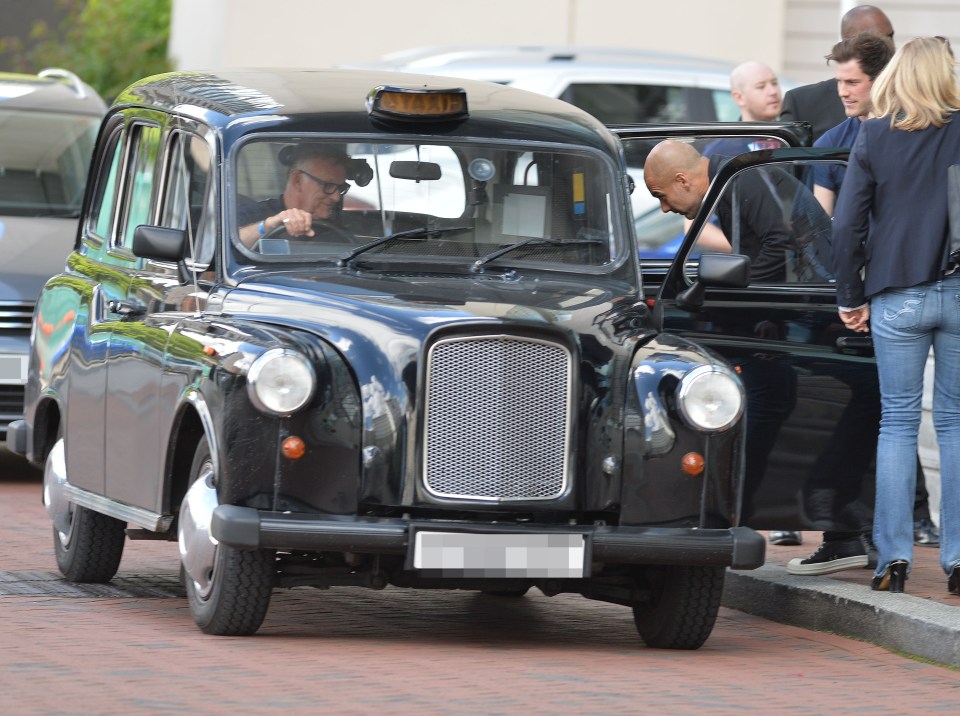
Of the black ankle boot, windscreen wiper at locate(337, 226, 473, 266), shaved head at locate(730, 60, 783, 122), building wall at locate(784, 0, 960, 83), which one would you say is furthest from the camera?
building wall at locate(784, 0, 960, 83)

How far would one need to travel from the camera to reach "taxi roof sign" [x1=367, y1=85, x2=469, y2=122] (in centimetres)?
783

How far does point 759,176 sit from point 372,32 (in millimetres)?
14256

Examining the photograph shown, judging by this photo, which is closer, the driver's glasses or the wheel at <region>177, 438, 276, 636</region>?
the wheel at <region>177, 438, 276, 636</region>

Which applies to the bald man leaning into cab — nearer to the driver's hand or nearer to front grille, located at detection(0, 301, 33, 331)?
the driver's hand

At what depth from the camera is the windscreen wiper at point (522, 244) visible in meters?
7.64

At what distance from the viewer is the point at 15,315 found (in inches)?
484

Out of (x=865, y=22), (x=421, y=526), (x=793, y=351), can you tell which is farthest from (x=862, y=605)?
(x=865, y=22)

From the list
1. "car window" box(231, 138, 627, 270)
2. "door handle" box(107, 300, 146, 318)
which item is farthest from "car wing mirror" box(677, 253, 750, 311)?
"door handle" box(107, 300, 146, 318)

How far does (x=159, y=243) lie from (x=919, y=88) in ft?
9.60

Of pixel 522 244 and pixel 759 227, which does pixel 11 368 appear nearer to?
pixel 522 244

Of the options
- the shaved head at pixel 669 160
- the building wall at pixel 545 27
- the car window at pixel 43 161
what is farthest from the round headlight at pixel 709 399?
the building wall at pixel 545 27

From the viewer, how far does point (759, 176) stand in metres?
8.34

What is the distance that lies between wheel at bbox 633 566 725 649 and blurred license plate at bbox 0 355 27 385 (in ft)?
19.2

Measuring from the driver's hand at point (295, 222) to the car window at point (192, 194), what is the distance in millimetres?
262
